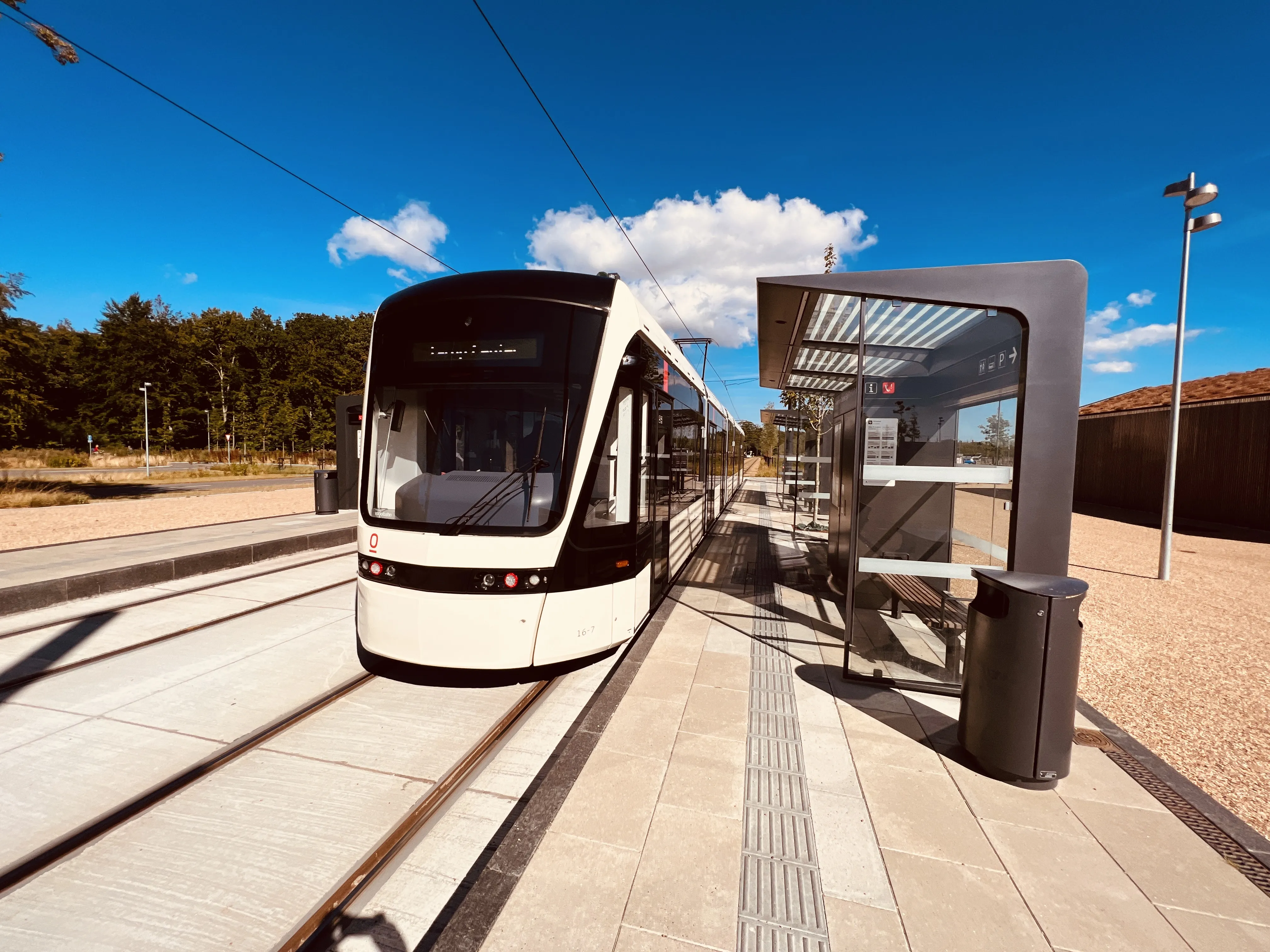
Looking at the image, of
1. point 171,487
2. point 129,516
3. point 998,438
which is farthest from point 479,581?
point 171,487

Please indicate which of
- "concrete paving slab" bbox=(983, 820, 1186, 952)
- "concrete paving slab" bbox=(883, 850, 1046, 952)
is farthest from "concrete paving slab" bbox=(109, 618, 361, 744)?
"concrete paving slab" bbox=(983, 820, 1186, 952)

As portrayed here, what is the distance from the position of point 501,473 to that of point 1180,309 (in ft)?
36.5

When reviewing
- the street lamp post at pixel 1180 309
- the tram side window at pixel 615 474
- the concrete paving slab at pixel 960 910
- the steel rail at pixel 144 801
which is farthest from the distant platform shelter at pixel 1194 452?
the steel rail at pixel 144 801

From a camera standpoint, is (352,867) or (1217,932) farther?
(352,867)

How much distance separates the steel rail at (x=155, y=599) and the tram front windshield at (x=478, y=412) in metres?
4.62

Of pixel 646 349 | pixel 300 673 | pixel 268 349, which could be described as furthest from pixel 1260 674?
pixel 268 349

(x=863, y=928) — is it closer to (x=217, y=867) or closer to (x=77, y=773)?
(x=217, y=867)

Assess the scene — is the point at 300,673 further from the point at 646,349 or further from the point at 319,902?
the point at 646,349

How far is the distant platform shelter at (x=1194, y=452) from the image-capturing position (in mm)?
13820

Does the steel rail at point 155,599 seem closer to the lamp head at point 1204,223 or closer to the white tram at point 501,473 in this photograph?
the white tram at point 501,473

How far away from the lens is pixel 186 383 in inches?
1977

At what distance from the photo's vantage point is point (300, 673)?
4.71 metres

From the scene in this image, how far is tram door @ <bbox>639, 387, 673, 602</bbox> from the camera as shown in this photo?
4734mm

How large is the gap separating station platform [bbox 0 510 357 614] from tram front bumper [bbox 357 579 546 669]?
6006 millimetres
